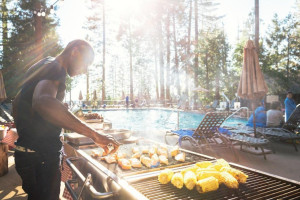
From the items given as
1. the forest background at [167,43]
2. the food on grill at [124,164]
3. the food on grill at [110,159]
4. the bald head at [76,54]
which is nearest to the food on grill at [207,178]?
the food on grill at [124,164]

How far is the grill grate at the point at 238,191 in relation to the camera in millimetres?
1457

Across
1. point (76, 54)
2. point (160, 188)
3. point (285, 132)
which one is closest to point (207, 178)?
point (160, 188)

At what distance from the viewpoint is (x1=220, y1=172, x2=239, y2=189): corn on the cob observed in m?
1.52

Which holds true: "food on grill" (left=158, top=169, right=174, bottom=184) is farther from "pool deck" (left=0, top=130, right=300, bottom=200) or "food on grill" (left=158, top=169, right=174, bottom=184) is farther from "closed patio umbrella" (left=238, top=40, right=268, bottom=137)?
"closed patio umbrella" (left=238, top=40, right=268, bottom=137)

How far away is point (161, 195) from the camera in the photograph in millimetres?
1479

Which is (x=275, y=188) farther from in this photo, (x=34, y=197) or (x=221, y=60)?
(x=221, y=60)

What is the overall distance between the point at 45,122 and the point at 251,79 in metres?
6.16

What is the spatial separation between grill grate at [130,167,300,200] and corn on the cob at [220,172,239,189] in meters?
0.04

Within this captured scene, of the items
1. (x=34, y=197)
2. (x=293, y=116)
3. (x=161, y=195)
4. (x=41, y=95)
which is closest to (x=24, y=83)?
Result: (x=41, y=95)

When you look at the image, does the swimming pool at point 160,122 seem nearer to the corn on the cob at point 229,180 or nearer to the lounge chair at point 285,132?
the lounge chair at point 285,132

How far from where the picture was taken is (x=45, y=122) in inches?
63.6

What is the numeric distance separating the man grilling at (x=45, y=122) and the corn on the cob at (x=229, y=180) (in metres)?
0.86

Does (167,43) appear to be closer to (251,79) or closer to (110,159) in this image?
(251,79)

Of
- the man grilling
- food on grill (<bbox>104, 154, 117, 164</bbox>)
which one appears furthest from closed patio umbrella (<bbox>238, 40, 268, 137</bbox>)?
the man grilling
